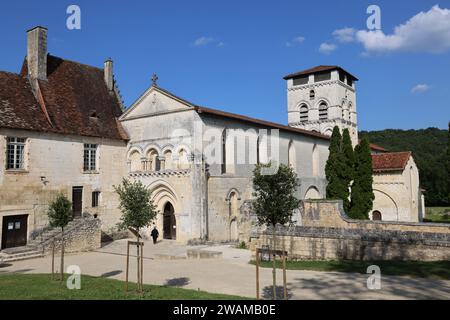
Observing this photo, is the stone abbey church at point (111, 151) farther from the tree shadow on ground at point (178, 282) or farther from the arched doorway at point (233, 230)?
the tree shadow on ground at point (178, 282)

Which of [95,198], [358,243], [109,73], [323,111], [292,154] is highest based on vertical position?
[323,111]

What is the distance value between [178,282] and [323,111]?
40.7 meters

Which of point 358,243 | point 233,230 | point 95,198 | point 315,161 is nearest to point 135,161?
point 95,198

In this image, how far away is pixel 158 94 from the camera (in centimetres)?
2758

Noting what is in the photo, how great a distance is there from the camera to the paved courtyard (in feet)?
36.8

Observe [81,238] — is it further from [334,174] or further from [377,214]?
[377,214]

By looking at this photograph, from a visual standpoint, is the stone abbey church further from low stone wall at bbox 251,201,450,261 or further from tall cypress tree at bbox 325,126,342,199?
low stone wall at bbox 251,201,450,261

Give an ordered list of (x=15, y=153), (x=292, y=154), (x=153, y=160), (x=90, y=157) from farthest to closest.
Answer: (x=292, y=154) → (x=153, y=160) → (x=90, y=157) → (x=15, y=153)

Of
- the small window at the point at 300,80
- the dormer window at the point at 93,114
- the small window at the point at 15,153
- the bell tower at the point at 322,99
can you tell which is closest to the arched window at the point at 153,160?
the dormer window at the point at 93,114

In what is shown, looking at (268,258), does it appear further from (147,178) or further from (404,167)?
(404,167)

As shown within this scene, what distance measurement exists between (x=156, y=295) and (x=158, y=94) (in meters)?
19.2

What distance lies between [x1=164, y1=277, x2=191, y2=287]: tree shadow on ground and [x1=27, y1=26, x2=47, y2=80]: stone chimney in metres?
18.7

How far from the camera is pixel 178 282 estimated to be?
1415 centimetres
